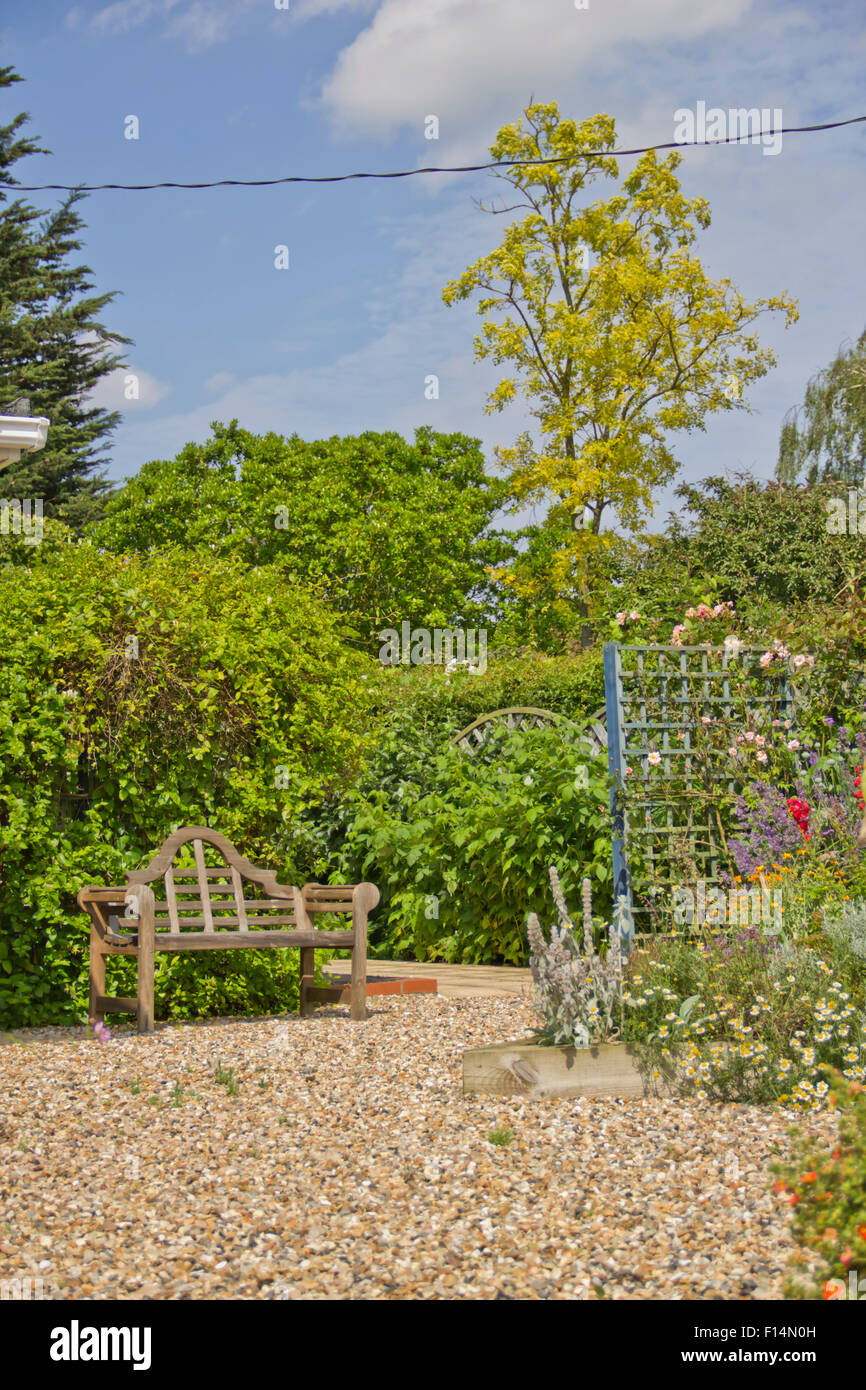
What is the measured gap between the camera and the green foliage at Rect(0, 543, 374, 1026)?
16.9 feet

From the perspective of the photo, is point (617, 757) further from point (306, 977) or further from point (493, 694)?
point (493, 694)

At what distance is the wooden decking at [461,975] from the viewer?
6305mm

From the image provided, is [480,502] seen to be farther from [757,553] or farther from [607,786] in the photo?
[607,786]

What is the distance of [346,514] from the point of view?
22391 mm

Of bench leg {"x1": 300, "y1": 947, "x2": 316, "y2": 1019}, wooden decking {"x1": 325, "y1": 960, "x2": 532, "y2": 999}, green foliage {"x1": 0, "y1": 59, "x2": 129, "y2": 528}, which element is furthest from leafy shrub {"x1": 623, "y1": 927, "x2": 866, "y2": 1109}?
green foliage {"x1": 0, "y1": 59, "x2": 129, "y2": 528}

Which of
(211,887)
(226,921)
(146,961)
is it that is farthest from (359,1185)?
(211,887)

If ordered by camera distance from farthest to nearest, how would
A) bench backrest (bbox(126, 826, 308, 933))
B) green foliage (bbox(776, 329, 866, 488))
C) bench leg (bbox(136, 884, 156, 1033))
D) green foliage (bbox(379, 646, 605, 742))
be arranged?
green foliage (bbox(776, 329, 866, 488)), green foliage (bbox(379, 646, 605, 742)), bench backrest (bbox(126, 826, 308, 933)), bench leg (bbox(136, 884, 156, 1033))

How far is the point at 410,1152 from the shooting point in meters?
3.32

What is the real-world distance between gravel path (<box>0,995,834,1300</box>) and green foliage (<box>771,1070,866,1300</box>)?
0.63 feet

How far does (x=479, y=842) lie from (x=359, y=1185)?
3989mm

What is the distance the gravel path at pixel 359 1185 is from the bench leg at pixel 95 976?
560 millimetres

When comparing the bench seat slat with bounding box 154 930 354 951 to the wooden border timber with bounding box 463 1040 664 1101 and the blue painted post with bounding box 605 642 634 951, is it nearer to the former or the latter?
the blue painted post with bounding box 605 642 634 951

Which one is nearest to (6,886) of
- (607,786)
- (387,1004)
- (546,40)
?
(387,1004)

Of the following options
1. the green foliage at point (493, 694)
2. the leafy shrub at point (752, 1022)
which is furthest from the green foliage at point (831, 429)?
the leafy shrub at point (752, 1022)
